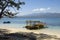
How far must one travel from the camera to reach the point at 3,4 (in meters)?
19.7

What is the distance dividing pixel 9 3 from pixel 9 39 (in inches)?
286

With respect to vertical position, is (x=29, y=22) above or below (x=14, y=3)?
below

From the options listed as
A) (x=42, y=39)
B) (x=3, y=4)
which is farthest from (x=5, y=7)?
(x=42, y=39)

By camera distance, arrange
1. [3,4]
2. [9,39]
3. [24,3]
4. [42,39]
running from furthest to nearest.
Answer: [24,3] < [3,4] < [42,39] < [9,39]

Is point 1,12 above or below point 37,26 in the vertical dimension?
above

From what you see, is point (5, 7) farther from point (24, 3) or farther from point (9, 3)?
point (24, 3)

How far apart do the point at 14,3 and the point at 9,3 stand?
65 cm

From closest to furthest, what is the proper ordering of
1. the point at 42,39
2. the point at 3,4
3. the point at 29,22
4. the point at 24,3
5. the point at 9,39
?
the point at 9,39 < the point at 42,39 < the point at 3,4 < the point at 24,3 < the point at 29,22

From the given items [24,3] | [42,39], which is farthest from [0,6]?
[42,39]

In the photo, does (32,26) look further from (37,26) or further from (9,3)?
(9,3)

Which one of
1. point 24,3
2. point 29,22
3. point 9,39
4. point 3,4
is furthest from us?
point 29,22

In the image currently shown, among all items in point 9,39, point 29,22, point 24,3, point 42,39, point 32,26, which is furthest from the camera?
point 29,22

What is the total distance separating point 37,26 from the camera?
106 ft

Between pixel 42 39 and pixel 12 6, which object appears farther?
pixel 12 6
